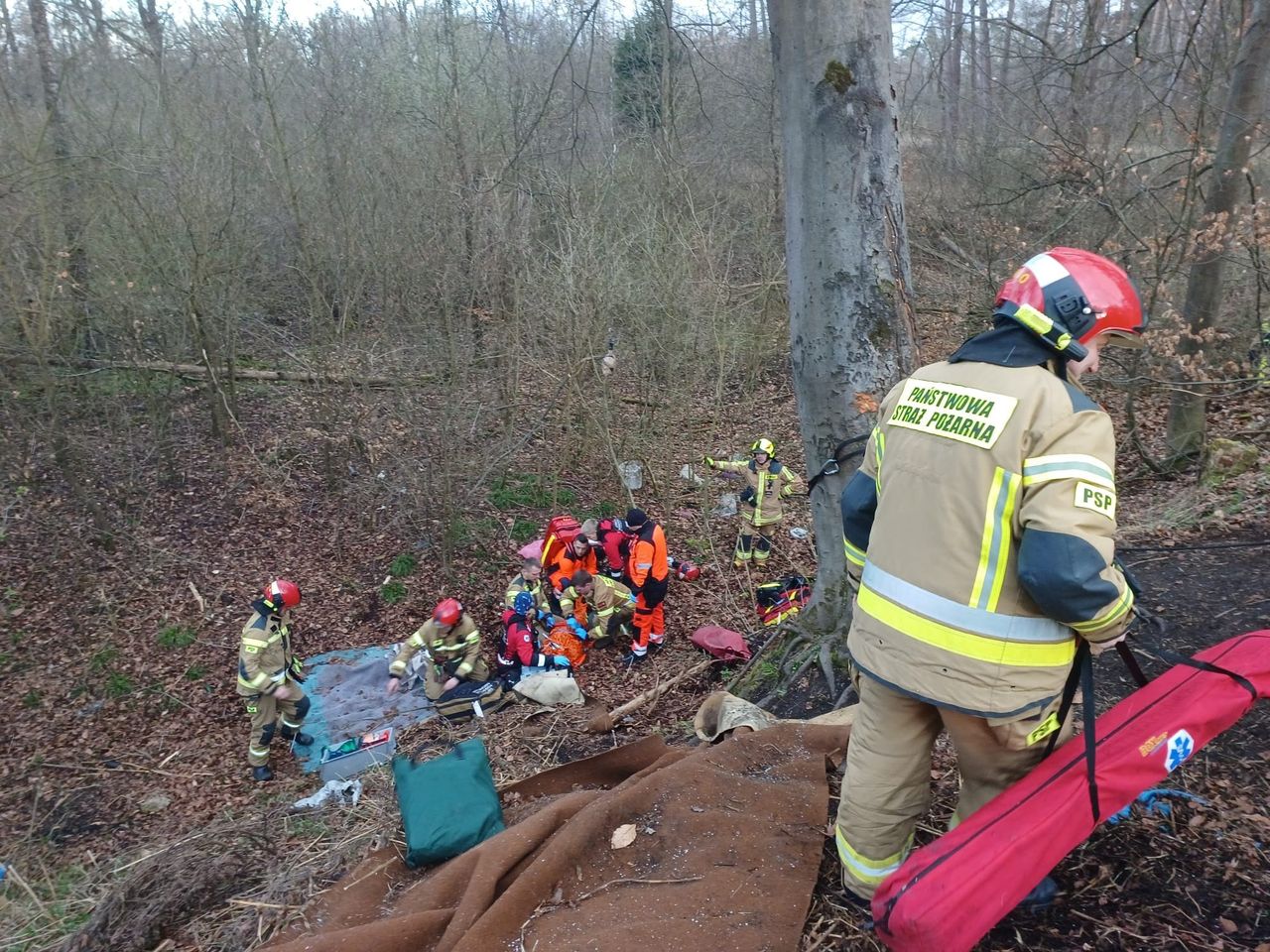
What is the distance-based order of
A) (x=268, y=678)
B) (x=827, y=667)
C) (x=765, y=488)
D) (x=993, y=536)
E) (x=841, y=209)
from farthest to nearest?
(x=765, y=488), (x=268, y=678), (x=827, y=667), (x=841, y=209), (x=993, y=536)

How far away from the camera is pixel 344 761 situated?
6.80m

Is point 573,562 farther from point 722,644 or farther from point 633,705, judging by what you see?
point 633,705

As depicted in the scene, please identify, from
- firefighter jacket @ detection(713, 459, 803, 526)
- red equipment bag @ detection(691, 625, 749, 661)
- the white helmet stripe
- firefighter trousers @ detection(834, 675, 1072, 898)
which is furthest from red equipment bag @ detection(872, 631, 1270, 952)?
firefighter jacket @ detection(713, 459, 803, 526)

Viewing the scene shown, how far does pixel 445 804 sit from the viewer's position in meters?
3.33

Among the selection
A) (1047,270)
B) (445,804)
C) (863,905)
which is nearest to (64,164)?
(445,804)

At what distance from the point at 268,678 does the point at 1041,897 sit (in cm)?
617

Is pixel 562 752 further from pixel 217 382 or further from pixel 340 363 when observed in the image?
pixel 217 382

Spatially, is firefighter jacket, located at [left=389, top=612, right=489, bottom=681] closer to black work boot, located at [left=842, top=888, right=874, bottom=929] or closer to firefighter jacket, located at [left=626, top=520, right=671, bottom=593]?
firefighter jacket, located at [left=626, top=520, right=671, bottom=593]

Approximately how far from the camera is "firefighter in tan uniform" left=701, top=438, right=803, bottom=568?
9875 millimetres

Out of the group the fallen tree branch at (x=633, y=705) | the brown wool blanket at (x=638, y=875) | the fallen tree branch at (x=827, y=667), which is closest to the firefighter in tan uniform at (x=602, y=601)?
the fallen tree branch at (x=633, y=705)

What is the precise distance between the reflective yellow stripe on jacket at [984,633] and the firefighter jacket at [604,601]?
618 cm

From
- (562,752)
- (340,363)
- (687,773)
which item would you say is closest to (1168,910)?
(687,773)

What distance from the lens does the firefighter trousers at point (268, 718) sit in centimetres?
698

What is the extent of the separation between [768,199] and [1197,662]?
1391cm
